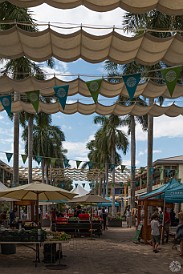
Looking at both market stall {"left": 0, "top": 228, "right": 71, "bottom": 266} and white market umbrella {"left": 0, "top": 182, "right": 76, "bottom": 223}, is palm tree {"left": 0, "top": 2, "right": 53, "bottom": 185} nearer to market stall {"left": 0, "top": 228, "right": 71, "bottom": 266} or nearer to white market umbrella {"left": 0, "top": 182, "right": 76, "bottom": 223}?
white market umbrella {"left": 0, "top": 182, "right": 76, "bottom": 223}

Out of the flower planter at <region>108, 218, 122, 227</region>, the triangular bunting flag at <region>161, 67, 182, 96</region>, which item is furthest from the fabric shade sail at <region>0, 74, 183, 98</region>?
the flower planter at <region>108, 218, 122, 227</region>

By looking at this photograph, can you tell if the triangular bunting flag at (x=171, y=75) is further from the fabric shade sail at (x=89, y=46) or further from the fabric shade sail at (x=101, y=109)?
the fabric shade sail at (x=101, y=109)

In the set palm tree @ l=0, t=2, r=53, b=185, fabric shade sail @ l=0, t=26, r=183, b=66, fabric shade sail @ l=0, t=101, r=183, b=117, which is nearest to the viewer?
fabric shade sail @ l=0, t=26, r=183, b=66

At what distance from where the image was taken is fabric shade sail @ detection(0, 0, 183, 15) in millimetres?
10445

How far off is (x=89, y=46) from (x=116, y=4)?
2.47 metres

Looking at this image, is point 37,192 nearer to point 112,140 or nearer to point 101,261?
point 101,261

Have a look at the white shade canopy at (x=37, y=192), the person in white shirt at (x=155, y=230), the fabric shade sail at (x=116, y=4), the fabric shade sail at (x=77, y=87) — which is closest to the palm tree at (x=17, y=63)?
the fabric shade sail at (x=77, y=87)

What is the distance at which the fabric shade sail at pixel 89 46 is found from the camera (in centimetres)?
1239

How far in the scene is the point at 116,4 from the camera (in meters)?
10.6

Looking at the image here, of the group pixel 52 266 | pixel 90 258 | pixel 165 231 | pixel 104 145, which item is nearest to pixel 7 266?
pixel 52 266

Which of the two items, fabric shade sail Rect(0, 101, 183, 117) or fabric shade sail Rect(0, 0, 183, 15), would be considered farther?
fabric shade sail Rect(0, 101, 183, 117)

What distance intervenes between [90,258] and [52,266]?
2.14 m

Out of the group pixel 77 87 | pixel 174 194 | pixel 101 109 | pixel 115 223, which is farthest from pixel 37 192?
pixel 115 223

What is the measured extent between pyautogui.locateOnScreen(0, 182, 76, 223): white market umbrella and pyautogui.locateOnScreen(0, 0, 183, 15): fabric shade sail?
5.31 metres
